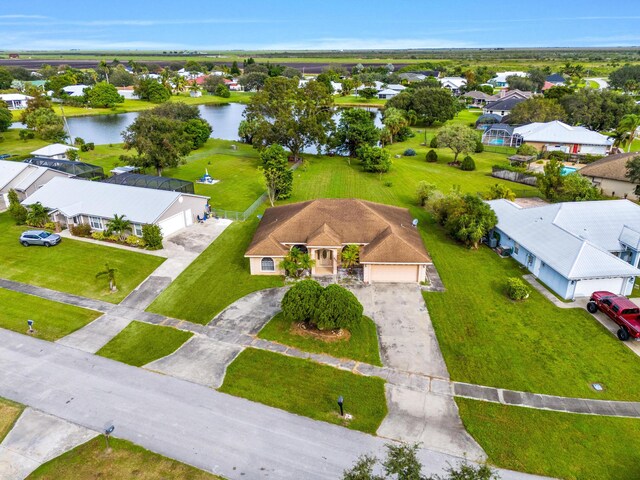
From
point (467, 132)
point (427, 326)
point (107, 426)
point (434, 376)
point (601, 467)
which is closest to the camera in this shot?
point (601, 467)

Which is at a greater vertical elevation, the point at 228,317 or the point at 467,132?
the point at 467,132

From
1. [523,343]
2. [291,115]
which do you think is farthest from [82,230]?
[523,343]

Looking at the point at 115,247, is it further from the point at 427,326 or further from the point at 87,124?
the point at 87,124

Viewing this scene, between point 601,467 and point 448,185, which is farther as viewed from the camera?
point 448,185

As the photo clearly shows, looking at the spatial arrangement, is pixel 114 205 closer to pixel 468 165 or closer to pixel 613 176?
pixel 468 165

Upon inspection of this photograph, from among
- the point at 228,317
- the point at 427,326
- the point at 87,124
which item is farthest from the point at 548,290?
the point at 87,124

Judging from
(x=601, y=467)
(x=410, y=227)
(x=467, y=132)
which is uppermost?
(x=467, y=132)

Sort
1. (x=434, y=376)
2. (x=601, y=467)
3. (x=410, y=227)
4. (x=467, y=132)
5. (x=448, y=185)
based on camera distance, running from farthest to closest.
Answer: (x=467, y=132) < (x=448, y=185) < (x=410, y=227) < (x=434, y=376) < (x=601, y=467)
